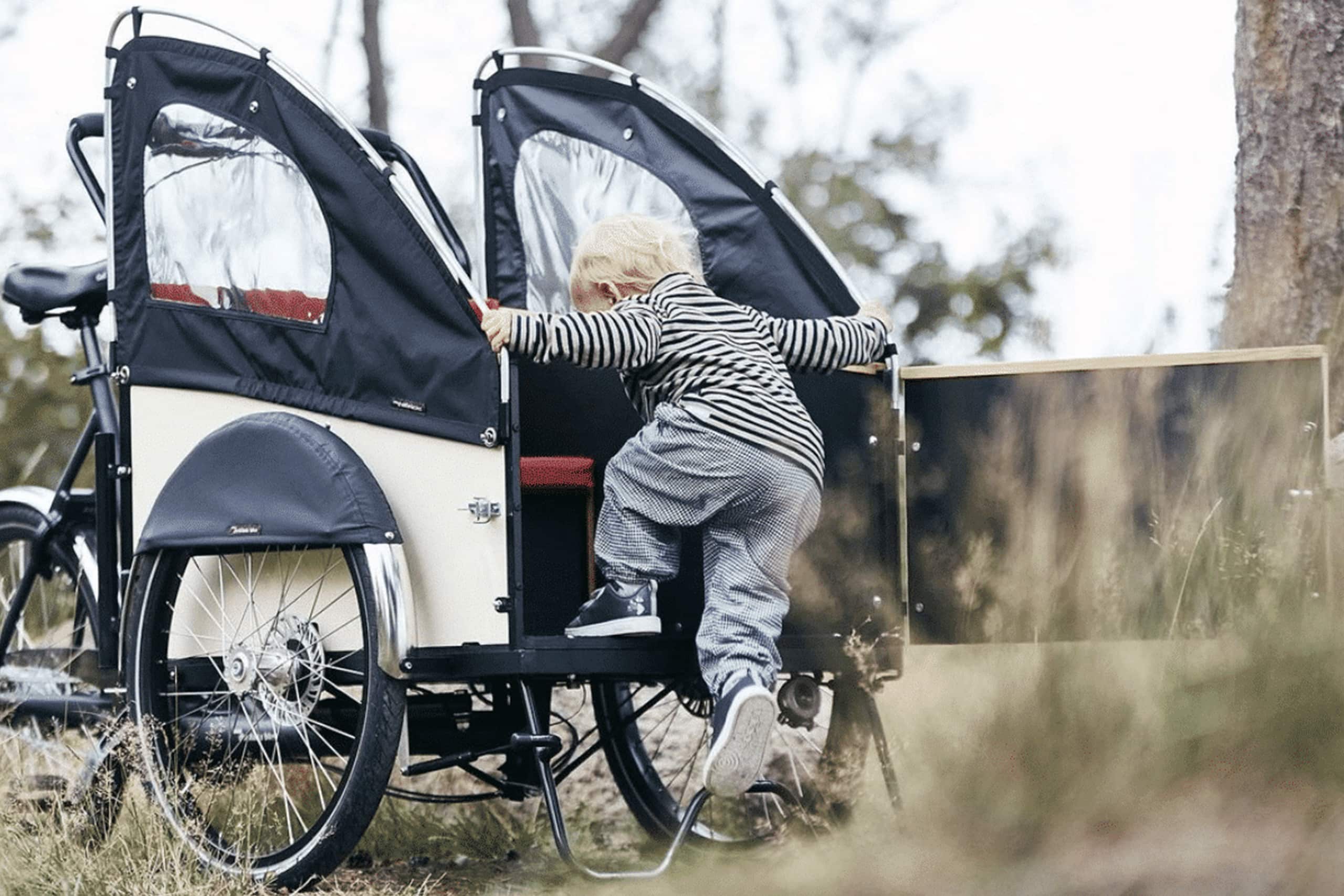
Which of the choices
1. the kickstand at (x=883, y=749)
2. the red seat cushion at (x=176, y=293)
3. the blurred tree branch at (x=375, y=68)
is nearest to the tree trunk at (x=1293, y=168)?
the kickstand at (x=883, y=749)

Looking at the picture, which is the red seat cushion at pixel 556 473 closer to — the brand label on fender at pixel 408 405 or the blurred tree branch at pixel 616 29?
the brand label on fender at pixel 408 405

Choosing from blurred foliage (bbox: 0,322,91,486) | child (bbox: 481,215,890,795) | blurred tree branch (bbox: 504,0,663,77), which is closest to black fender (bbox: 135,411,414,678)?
child (bbox: 481,215,890,795)

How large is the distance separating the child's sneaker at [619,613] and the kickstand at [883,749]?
56 centimetres

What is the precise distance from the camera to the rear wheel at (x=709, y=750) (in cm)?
398

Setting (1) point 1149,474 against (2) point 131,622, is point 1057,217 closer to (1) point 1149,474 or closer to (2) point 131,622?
(1) point 1149,474

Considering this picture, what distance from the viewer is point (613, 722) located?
481 cm

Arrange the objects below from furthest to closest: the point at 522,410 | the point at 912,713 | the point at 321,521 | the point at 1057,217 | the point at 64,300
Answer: the point at 1057,217 → the point at 64,300 → the point at 522,410 → the point at 321,521 → the point at 912,713

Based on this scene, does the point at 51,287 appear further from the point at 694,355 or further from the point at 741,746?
the point at 741,746

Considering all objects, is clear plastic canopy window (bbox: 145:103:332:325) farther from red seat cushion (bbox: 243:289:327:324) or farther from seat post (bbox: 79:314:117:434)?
seat post (bbox: 79:314:117:434)

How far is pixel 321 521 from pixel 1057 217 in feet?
26.0

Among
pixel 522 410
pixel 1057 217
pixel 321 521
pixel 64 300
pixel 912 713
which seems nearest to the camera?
pixel 912 713

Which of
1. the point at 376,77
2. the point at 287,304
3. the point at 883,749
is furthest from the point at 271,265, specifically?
the point at 376,77

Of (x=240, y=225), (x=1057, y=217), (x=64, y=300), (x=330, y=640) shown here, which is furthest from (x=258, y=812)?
(x=1057, y=217)

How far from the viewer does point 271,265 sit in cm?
412
